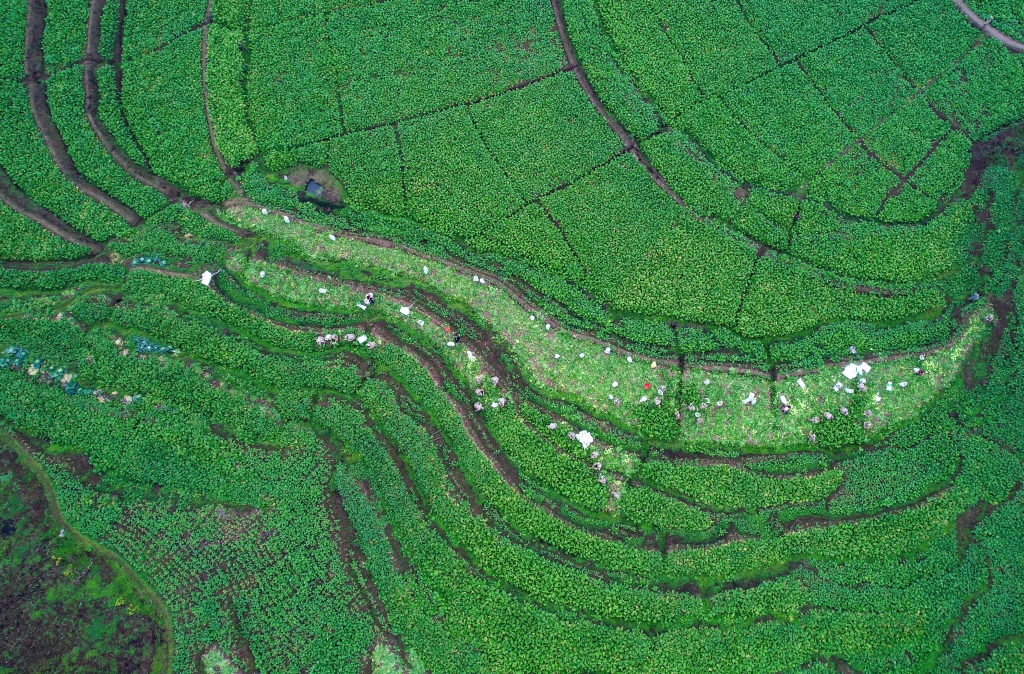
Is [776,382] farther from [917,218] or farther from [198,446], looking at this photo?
[198,446]

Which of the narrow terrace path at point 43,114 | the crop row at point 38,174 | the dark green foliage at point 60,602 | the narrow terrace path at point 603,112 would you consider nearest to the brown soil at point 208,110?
the narrow terrace path at point 43,114

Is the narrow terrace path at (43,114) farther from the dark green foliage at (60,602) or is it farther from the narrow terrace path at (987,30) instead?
the narrow terrace path at (987,30)

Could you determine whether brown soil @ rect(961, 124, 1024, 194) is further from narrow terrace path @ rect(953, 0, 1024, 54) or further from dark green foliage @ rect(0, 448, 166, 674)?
dark green foliage @ rect(0, 448, 166, 674)

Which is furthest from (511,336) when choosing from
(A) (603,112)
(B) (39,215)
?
(B) (39,215)

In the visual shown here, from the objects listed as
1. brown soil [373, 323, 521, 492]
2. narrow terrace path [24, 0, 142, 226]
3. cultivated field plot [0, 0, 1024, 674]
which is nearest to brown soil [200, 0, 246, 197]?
cultivated field plot [0, 0, 1024, 674]

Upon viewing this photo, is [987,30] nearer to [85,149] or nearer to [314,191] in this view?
[314,191]

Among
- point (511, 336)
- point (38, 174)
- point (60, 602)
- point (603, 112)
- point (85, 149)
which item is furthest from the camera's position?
point (603, 112)
